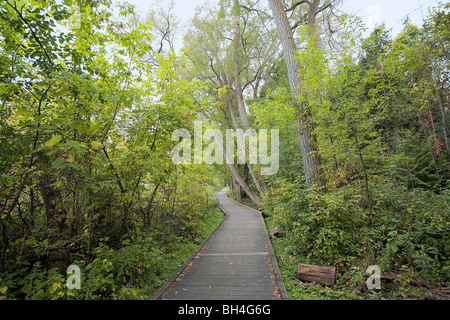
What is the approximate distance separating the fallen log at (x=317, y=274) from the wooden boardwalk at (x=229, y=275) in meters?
0.52

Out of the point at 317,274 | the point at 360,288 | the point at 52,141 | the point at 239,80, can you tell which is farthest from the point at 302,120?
the point at 239,80

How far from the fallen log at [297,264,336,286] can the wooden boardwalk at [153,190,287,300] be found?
1.69 feet

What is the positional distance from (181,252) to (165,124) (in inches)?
168

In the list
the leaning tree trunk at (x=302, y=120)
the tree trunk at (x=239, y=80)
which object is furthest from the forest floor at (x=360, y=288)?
the tree trunk at (x=239, y=80)

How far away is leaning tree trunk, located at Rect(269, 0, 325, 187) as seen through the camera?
4.84 meters

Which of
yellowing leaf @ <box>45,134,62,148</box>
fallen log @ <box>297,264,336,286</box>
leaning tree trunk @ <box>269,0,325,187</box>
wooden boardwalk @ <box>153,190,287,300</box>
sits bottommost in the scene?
wooden boardwalk @ <box>153,190,287,300</box>

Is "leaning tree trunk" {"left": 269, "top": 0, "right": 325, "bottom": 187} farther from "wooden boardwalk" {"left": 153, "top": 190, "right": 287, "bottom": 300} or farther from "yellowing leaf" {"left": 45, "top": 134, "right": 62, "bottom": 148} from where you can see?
"yellowing leaf" {"left": 45, "top": 134, "right": 62, "bottom": 148}

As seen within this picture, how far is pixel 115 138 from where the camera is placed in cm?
333

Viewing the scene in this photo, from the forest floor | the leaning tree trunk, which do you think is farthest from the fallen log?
the leaning tree trunk

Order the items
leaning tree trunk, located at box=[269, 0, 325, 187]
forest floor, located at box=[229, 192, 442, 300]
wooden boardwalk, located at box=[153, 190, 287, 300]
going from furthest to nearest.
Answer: leaning tree trunk, located at box=[269, 0, 325, 187] < wooden boardwalk, located at box=[153, 190, 287, 300] < forest floor, located at box=[229, 192, 442, 300]

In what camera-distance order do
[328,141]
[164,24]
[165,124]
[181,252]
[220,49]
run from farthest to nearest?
[220,49] < [164,24] < [181,252] < [328,141] < [165,124]

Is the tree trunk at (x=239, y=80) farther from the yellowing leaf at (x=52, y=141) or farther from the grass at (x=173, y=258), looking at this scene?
the yellowing leaf at (x=52, y=141)
